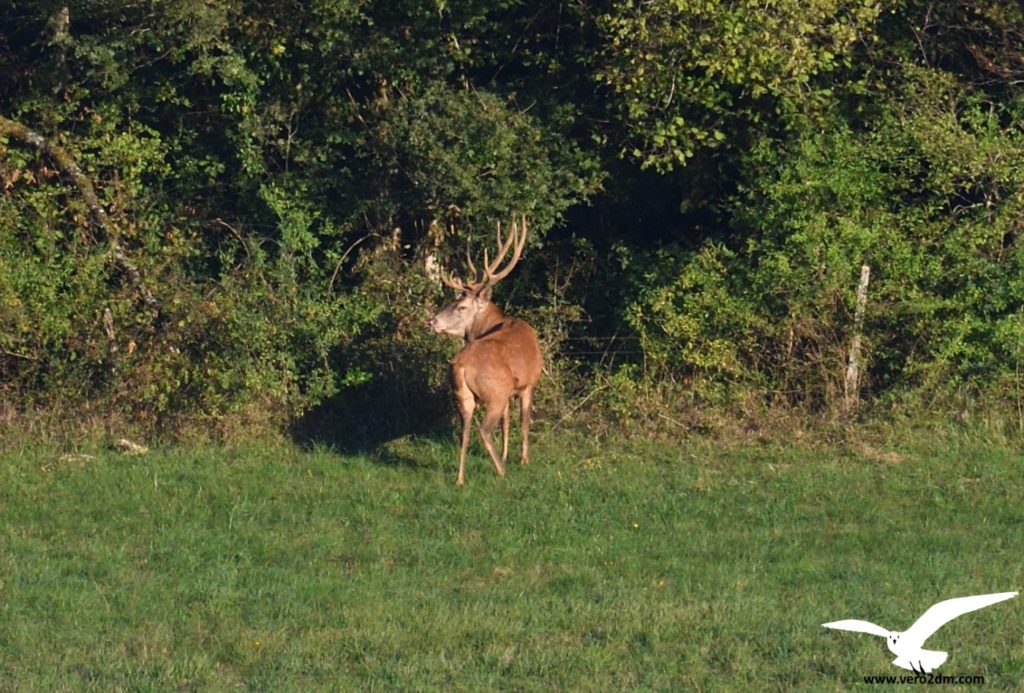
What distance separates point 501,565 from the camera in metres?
10.6

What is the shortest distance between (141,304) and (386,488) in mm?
3745

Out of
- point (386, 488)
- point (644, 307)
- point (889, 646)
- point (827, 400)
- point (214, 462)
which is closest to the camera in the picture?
point (889, 646)

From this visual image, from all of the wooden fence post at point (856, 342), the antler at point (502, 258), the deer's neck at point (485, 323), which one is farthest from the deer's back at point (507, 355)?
the wooden fence post at point (856, 342)

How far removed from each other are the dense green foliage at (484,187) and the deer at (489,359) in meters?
0.88

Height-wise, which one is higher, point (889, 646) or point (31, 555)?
point (889, 646)

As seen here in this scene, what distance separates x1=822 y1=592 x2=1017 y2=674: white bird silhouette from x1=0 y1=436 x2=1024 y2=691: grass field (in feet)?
0.27

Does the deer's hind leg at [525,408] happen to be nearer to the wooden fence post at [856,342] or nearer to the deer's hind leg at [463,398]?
the deer's hind leg at [463,398]

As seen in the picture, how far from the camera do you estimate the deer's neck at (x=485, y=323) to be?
14.7m

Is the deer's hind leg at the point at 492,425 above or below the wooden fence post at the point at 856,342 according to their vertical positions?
below

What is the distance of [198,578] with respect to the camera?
10.2m

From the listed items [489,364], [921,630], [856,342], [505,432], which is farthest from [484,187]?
[921,630]

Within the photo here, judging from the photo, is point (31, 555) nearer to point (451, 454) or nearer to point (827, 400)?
point (451, 454)

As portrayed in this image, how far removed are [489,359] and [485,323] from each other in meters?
1.02

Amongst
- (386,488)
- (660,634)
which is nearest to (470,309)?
(386,488)
